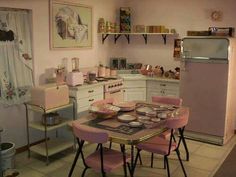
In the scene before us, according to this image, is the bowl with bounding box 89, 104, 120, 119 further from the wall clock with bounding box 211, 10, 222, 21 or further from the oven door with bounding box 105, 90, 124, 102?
the wall clock with bounding box 211, 10, 222, 21

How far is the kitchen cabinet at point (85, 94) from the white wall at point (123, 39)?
614mm

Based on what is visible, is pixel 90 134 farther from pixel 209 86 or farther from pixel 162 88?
pixel 162 88

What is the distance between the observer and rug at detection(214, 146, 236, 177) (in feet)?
11.5

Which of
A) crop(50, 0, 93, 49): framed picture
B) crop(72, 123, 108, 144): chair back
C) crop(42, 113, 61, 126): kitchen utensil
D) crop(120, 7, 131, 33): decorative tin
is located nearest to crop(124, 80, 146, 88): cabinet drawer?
crop(50, 0, 93, 49): framed picture

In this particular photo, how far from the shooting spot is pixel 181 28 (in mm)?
5273

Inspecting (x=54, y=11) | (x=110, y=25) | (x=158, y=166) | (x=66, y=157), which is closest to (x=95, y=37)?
(x=110, y=25)

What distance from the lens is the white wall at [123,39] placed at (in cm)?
402

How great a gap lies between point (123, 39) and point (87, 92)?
83.0 inches

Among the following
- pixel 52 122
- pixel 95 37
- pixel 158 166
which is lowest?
pixel 158 166

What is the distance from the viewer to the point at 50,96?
3.69 metres

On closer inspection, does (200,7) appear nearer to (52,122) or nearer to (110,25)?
(110,25)

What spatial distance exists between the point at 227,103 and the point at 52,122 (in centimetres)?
260

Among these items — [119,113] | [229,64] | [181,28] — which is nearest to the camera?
[119,113]

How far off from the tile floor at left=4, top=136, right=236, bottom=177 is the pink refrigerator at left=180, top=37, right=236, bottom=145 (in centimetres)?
38
